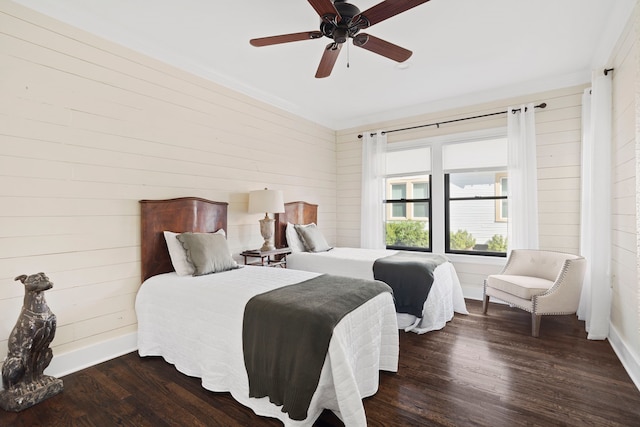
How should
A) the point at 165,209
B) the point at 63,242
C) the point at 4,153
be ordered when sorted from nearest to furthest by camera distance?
the point at 4,153
the point at 63,242
the point at 165,209

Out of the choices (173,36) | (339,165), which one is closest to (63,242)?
(173,36)

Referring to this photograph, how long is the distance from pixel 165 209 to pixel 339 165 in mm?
3311

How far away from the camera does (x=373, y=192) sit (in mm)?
5180

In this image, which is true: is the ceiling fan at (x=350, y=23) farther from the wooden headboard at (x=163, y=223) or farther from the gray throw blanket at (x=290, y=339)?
the gray throw blanket at (x=290, y=339)

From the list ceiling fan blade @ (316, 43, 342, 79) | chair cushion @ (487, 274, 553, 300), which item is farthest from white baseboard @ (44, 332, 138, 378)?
chair cushion @ (487, 274, 553, 300)

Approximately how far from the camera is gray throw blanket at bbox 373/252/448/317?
3137mm

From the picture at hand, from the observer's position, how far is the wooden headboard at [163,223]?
9.61 feet

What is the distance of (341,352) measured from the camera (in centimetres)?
170

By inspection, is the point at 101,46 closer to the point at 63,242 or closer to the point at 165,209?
the point at 165,209

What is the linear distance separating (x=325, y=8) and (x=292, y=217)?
3007mm

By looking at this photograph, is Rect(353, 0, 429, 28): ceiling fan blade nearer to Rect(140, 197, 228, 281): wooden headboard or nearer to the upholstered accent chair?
Rect(140, 197, 228, 281): wooden headboard

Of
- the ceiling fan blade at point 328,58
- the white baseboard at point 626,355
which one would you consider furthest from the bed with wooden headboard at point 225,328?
the ceiling fan blade at point 328,58

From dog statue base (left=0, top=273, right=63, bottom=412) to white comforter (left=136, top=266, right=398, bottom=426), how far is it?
681 millimetres

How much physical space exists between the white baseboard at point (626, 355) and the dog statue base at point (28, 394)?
3.98 metres
